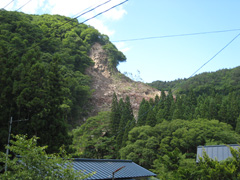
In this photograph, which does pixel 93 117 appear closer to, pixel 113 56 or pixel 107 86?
pixel 107 86

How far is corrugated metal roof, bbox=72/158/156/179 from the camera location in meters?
8.95

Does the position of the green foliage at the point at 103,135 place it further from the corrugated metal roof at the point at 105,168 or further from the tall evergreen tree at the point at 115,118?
the corrugated metal roof at the point at 105,168

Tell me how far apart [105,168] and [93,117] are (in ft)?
79.4

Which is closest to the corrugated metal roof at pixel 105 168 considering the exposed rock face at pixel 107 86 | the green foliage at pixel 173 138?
the green foliage at pixel 173 138

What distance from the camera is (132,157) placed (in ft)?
86.2

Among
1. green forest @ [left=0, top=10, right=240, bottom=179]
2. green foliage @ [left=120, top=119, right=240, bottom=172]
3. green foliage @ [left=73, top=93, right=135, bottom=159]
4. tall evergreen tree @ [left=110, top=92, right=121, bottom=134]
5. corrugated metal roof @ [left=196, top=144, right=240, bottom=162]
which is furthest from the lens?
tall evergreen tree @ [left=110, top=92, right=121, bottom=134]

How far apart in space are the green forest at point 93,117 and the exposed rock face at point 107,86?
2095 millimetres

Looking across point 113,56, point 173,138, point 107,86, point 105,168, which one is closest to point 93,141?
point 173,138

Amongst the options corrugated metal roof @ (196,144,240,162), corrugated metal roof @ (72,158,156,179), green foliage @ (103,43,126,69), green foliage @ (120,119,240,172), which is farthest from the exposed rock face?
corrugated metal roof @ (72,158,156,179)

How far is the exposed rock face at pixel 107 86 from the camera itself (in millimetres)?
46969

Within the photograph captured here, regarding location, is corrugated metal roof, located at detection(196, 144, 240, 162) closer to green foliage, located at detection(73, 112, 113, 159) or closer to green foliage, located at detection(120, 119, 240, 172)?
green foliage, located at detection(120, 119, 240, 172)

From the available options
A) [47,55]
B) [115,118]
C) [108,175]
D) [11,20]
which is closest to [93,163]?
[108,175]

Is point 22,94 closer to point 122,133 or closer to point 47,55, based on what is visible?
point 122,133

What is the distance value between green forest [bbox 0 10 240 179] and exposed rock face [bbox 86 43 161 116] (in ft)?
6.87
